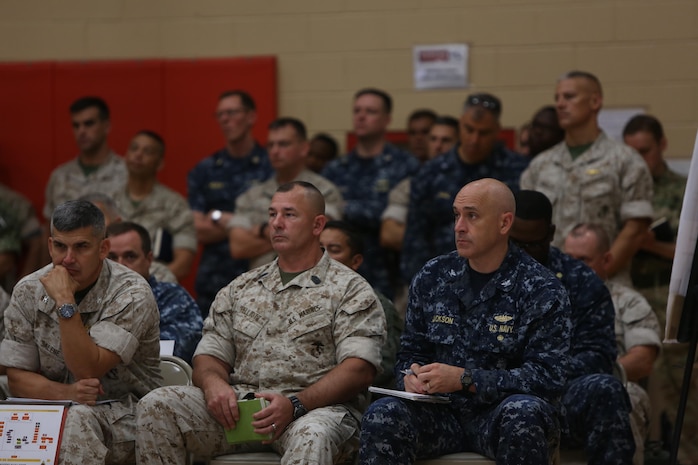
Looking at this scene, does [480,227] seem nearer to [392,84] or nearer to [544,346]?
[544,346]

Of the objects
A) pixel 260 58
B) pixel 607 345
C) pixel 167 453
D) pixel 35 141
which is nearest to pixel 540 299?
pixel 607 345

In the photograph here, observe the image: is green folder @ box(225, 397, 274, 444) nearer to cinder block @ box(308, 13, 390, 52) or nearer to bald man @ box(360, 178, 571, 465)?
bald man @ box(360, 178, 571, 465)

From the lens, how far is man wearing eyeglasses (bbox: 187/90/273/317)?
6266 mm

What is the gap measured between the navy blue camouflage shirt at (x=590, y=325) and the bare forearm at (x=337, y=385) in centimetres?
89

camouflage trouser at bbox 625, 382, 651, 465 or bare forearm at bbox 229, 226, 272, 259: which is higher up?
bare forearm at bbox 229, 226, 272, 259

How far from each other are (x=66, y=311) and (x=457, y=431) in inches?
55.6

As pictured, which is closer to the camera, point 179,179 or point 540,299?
point 540,299

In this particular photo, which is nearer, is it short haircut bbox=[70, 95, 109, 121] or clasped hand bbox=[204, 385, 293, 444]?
clasped hand bbox=[204, 385, 293, 444]

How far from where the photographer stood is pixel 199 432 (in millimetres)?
3836

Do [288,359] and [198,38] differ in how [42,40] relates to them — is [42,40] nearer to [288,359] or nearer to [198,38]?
[198,38]

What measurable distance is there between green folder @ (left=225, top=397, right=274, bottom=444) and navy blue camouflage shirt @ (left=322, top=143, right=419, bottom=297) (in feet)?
6.86

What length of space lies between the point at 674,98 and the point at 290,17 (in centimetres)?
255

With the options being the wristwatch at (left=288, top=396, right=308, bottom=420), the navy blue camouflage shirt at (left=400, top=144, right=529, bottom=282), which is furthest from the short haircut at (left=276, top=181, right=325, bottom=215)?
the navy blue camouflage shirt at (left=400, top=144, right=529, bottom=282)

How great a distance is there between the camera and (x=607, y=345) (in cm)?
425
